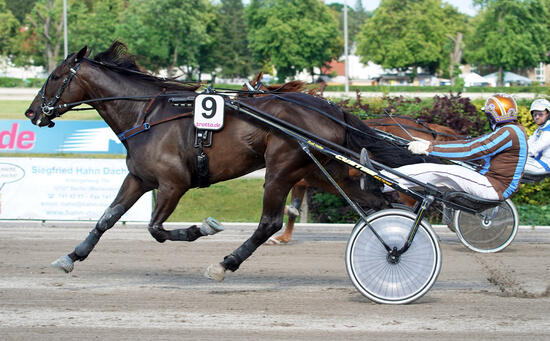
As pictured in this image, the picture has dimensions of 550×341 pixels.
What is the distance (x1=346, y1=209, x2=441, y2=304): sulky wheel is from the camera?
5.09 m

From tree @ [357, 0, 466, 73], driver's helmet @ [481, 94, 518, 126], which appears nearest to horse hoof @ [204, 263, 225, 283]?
driver's helmet @ [481, 94, 518, 126]

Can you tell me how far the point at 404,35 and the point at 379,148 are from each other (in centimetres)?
5032

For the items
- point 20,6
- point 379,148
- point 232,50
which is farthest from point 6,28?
point 379,148

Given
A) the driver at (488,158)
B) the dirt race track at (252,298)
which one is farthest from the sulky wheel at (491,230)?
the driver at (488,158)

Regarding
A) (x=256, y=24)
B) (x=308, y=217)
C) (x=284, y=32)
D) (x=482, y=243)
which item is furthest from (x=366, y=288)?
(x=256, y=24)

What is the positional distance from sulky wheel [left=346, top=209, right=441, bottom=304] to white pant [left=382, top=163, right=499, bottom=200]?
32cm

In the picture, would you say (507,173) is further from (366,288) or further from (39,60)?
(39,60)

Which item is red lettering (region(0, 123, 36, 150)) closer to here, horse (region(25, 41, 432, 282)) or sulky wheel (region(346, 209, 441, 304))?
horse (region(25, 41, 432, 282))

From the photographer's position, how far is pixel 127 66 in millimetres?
6387

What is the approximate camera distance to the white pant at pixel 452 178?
202 inches

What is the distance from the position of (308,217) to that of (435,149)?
5218 mm

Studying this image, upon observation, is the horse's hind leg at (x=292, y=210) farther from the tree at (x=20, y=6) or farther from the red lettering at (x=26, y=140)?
the tree at (x=20, y=6)

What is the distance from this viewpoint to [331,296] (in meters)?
5.43

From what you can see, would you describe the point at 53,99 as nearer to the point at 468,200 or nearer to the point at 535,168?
the point at 468,200
